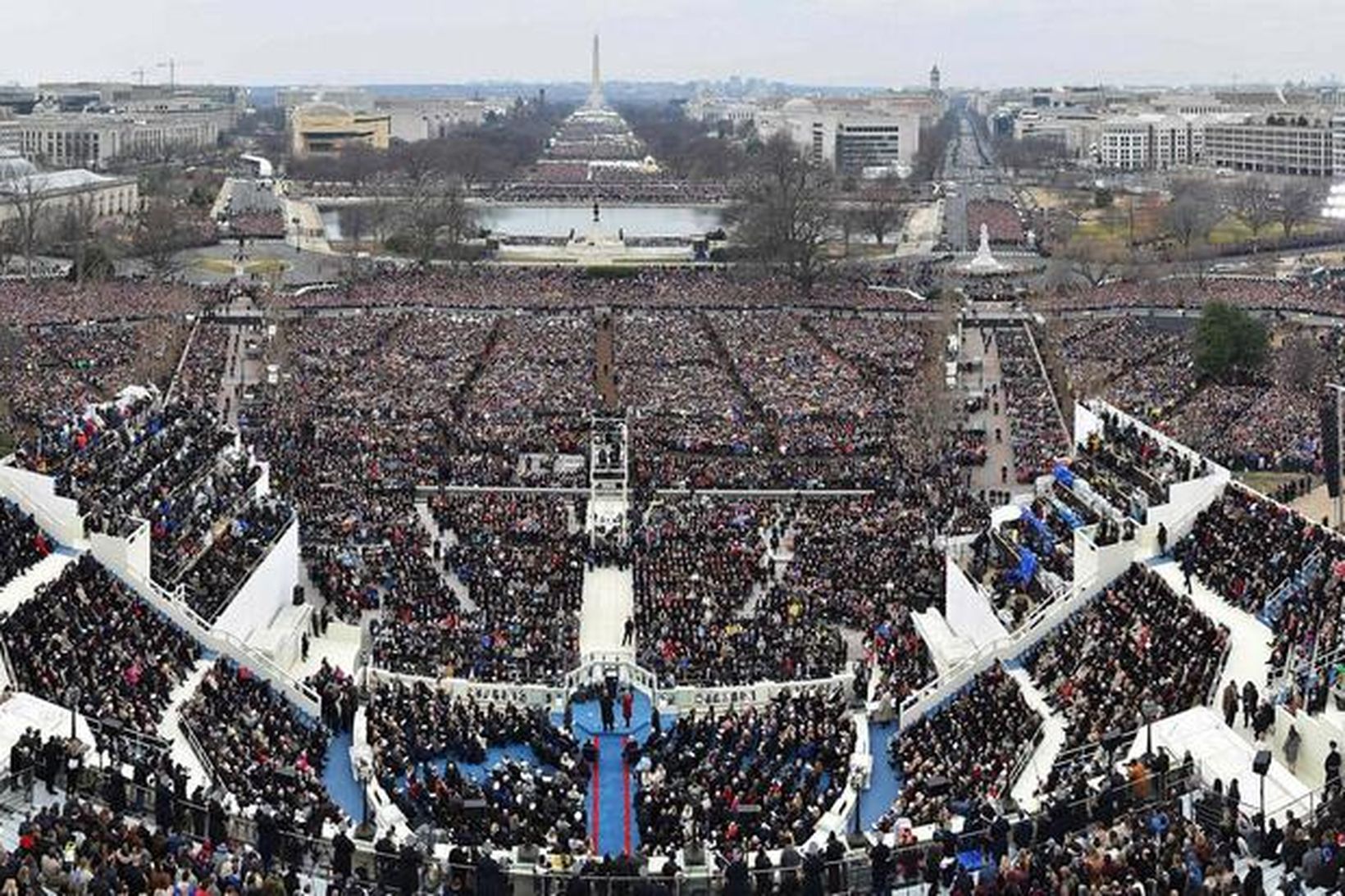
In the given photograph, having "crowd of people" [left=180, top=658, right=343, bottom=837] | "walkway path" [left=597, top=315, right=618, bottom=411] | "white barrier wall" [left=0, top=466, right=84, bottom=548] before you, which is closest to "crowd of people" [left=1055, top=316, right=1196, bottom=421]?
"walkway path" [left=597, top=315, right=618, bottom=411]

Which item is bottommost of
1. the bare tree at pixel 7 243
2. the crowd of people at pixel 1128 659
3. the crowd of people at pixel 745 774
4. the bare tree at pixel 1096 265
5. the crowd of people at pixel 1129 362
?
the crowd of people at pixel 745 774

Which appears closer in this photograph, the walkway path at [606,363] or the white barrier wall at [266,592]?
the white barrier wall at [266,592]

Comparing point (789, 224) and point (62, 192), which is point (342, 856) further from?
point (62, 192)

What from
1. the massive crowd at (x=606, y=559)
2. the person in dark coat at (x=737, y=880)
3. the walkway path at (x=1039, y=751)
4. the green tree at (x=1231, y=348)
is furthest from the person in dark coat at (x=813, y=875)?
the green tree at (x=1231, y=348)

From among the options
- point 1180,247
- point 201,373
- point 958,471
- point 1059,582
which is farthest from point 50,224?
point 1059,582

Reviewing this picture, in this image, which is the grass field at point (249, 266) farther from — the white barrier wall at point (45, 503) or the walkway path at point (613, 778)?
the walkway path at point (613, 778)

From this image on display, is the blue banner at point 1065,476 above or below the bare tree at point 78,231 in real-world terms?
below

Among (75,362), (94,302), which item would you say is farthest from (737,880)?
(94,302)

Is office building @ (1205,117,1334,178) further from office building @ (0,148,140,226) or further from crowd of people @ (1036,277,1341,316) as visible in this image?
office building @ (0,148,140,226)
